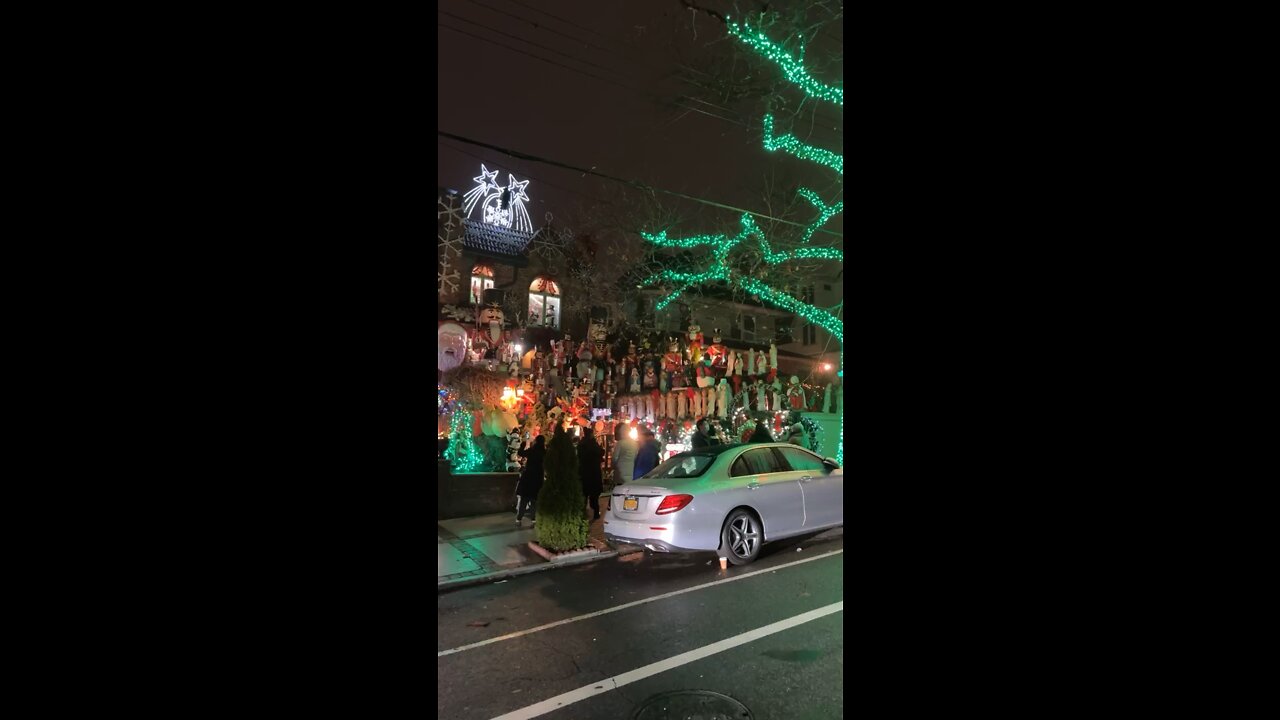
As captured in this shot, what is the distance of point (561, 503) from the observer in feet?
29.1

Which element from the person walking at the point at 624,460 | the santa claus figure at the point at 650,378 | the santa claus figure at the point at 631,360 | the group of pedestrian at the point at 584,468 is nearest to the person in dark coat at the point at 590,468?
the group of pedestrian at the point at 584,468

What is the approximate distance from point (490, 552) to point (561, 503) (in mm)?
1282

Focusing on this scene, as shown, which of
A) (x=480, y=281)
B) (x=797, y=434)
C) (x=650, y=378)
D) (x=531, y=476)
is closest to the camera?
(x=531, y=476)

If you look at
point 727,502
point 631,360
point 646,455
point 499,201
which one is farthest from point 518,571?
point 499,201

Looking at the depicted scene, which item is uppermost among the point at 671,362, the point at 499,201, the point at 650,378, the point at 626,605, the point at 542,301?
the point at 499,201

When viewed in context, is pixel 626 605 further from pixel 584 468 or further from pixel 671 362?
pixel 671 362

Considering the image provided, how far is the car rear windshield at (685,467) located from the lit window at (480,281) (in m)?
12.7

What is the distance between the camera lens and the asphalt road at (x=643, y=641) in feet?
13.5

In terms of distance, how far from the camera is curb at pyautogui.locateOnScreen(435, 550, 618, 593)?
24.1 feet

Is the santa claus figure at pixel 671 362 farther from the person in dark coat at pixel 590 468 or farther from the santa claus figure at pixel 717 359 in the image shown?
the person in dark coat at pixel 590 468

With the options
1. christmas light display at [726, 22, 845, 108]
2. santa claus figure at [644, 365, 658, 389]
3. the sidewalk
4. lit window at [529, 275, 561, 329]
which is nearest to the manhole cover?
the sidewalk
